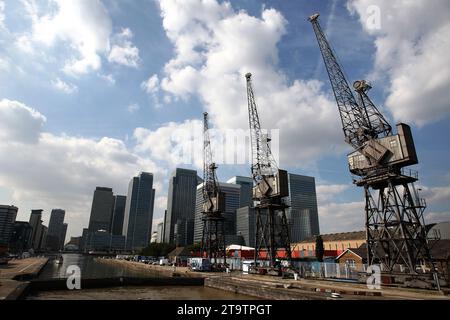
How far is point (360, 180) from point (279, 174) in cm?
2091

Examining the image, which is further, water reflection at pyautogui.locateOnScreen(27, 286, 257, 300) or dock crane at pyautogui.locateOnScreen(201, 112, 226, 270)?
dock crane at pyautogui.locateOnScreen(201, 112, 226, 270)

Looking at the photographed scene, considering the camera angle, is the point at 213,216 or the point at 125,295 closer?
the point at 125,295

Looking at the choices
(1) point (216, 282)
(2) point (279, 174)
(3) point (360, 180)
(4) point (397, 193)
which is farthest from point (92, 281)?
(4) point (397, 193)

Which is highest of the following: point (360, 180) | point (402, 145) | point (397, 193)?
point (402, 145)

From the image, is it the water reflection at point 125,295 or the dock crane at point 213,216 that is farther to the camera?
the dock crane at point 213,216

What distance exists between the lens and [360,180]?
47.8 metres
